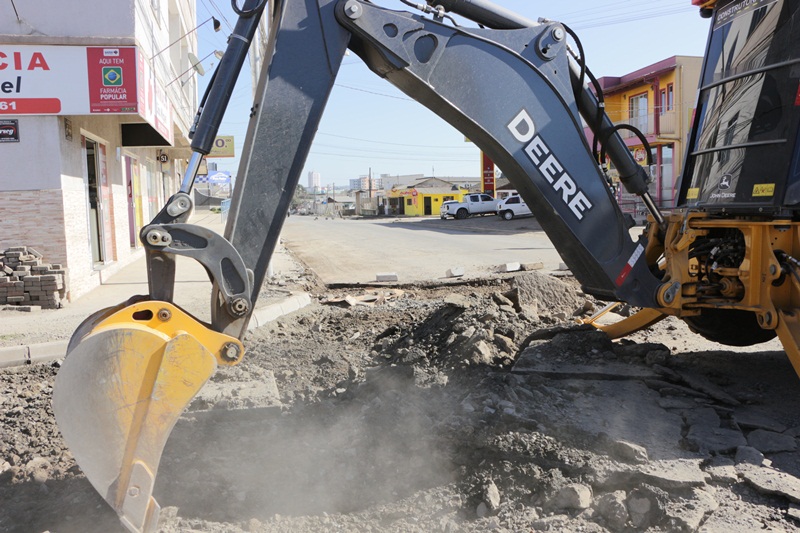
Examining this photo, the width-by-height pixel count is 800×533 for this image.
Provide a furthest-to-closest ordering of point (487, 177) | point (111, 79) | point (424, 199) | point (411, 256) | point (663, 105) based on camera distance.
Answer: point (424, 199) < point (487, 177) < point (663, 105) < point (411, 256) < point (111, 79)

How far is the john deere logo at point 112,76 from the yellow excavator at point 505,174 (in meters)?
8.27

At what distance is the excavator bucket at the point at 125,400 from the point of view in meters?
2.93

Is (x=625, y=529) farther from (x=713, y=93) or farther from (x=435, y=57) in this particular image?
(x=713, y=93)

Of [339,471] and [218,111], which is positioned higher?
[218,111]

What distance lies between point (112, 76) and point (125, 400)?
9.85 metres

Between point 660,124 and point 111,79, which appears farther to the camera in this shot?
point 660,124

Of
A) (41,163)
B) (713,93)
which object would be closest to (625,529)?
(713,93)

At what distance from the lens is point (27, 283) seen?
33.4 feet

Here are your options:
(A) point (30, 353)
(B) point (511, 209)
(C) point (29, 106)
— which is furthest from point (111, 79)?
(B) point (511, 209)

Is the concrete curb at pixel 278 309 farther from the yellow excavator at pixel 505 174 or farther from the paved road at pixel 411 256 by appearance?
the yellow excavator at pixel 505 174

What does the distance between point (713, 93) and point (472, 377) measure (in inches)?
113

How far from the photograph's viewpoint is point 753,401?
200 inches

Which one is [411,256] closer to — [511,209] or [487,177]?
[511,209]

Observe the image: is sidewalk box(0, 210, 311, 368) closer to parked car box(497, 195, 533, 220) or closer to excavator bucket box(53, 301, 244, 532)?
excavator bucket box(53, 301, 244, 532)
